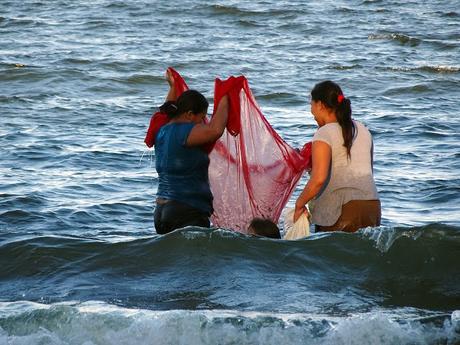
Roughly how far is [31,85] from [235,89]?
10909mm

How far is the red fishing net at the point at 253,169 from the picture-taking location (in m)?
8.14

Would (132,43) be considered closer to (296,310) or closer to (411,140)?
(411,140)

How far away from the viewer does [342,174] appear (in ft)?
24.6

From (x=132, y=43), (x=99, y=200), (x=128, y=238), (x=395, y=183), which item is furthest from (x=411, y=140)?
(x=132, y=43)

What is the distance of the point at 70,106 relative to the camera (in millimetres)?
16188

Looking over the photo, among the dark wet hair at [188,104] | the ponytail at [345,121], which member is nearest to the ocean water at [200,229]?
the ponytail at [345,121]

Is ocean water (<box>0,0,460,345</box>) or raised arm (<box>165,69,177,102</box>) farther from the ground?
raised arm (<box>165,69,177,102</box>)

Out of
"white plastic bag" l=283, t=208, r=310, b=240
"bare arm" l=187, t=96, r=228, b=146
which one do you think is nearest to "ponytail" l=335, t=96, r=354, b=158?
"white plastic bag" l=283, t=208, r=310, b=240

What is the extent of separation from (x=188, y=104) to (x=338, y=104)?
43.7 inches

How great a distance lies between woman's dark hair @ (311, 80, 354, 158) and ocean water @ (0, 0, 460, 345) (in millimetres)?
924

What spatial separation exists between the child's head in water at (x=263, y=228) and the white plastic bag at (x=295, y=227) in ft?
0.87

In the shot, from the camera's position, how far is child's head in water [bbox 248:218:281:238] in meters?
8.38

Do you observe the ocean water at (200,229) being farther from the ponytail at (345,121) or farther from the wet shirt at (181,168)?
the ponytail at (345,121)

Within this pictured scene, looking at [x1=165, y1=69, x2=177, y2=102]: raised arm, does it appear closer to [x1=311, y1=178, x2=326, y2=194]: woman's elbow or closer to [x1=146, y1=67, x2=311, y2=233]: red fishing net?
[x1=146, y1=67, x2=311, y2=233]: red fishing net
